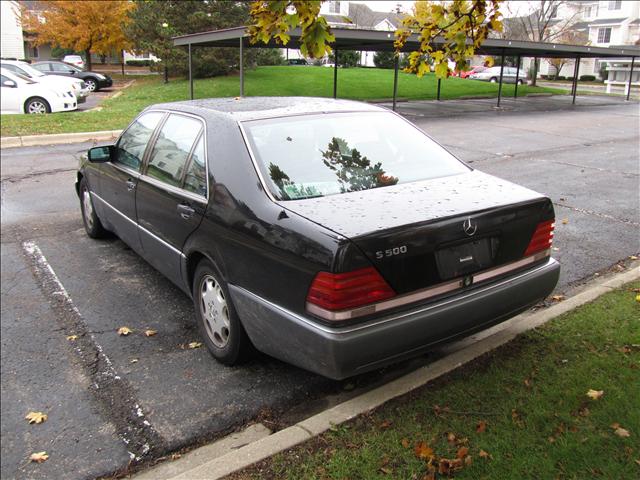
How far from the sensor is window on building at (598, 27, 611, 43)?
64.5 metres

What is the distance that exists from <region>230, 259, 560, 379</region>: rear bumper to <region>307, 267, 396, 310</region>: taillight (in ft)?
0.40

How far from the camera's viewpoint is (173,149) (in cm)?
442

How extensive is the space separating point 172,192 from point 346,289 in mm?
1873

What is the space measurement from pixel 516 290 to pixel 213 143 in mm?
2098

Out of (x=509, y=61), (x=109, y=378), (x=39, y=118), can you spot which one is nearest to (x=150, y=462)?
(x=109, y=378)

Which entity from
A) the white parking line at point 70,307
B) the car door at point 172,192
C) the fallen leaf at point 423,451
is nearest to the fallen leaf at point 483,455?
the fallen leaf at point 423,451

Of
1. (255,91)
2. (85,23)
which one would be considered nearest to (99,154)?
(255,91)

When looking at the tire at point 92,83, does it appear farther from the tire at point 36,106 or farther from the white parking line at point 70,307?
the white parking line at point 70,307

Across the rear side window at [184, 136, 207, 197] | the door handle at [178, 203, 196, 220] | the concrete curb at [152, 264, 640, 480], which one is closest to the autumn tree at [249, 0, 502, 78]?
the rear side window at [184, 136, 207, 197]

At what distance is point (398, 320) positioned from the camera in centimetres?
303

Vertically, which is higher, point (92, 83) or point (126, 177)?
point (92, 83)

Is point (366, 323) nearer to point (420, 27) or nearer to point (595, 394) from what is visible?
point (595, 394)

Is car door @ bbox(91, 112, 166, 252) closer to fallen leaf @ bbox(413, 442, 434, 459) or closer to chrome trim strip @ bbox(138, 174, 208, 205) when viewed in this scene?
chrome trim strip @ bbox(138, 174, 208, 205)

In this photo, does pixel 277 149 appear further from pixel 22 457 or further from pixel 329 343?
pixel 22 457
